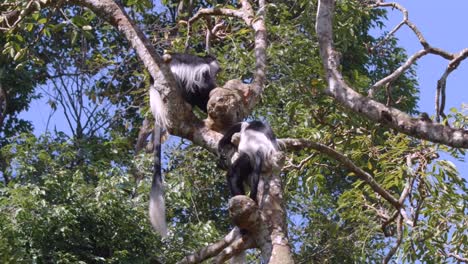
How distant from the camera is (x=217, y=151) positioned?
378 cm

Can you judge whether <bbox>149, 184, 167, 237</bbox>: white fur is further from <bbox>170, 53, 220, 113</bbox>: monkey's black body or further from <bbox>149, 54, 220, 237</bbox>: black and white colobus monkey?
<bbox>170, 53, 220, 113</bbox>: monkey's black body

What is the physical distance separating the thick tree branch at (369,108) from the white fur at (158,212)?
1.70 meters

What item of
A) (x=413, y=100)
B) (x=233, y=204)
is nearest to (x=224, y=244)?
(x=233, y=204)

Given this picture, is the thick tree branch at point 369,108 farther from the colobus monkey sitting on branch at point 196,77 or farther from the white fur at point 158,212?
the colobus monkey sitting on branch at point 196,77

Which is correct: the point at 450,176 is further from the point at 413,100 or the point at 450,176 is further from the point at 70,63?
the point at 70,63

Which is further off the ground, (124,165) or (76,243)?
(124,165)

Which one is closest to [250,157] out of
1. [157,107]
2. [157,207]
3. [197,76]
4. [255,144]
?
[255,144]

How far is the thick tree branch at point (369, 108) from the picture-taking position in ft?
9.35

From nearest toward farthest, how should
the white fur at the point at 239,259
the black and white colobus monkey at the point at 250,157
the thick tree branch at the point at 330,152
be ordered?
the white fur at the point at 239,259, the thick tree branch at the point at 330,152, the black and white colobus monkey at the point at 250,157

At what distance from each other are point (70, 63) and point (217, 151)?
6.88m

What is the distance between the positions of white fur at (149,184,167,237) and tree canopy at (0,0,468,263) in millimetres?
195

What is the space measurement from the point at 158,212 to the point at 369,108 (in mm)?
1967

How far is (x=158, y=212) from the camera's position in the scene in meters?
4.78

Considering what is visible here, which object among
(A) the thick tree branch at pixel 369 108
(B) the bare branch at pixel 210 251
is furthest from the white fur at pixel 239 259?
(A) the thick tree branch at pixel 369 108
